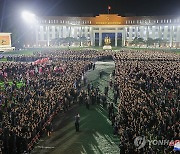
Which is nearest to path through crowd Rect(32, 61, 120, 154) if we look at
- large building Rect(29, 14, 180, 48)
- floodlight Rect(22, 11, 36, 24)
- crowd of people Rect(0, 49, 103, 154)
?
crowd of people Rect(0, 49, 103, 154)

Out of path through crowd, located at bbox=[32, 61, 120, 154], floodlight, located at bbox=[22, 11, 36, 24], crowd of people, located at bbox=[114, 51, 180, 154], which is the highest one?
floodlight, located at bbox=[22, 11, 36, 24]

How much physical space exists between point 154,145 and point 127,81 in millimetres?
9890

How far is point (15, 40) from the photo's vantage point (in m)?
64.2

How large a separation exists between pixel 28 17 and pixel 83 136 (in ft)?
218

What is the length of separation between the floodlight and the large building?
89.7 inches

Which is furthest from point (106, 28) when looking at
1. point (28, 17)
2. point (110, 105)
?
point (110, 105)

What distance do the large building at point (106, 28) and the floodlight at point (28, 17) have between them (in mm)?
2277

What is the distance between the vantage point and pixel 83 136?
1395cm

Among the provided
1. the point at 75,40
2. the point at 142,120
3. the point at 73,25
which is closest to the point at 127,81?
the point at 142,120

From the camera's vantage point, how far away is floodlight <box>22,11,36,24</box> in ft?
234

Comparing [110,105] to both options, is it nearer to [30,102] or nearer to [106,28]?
[30,102]

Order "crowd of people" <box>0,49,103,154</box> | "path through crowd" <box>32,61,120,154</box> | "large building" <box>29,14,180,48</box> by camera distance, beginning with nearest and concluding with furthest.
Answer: "crowd of people" <box>0,49,103,154</box> → "path through crowd" <box>32,61,120,154</box> → "large building" <box>29,14,180,48</box>

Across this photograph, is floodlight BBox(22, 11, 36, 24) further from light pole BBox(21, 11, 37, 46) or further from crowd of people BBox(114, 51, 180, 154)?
crowd of people BBox(114, 51, 180, 154)

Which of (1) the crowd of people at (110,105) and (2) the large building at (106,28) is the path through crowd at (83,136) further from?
(2) the large building at (106,28)
